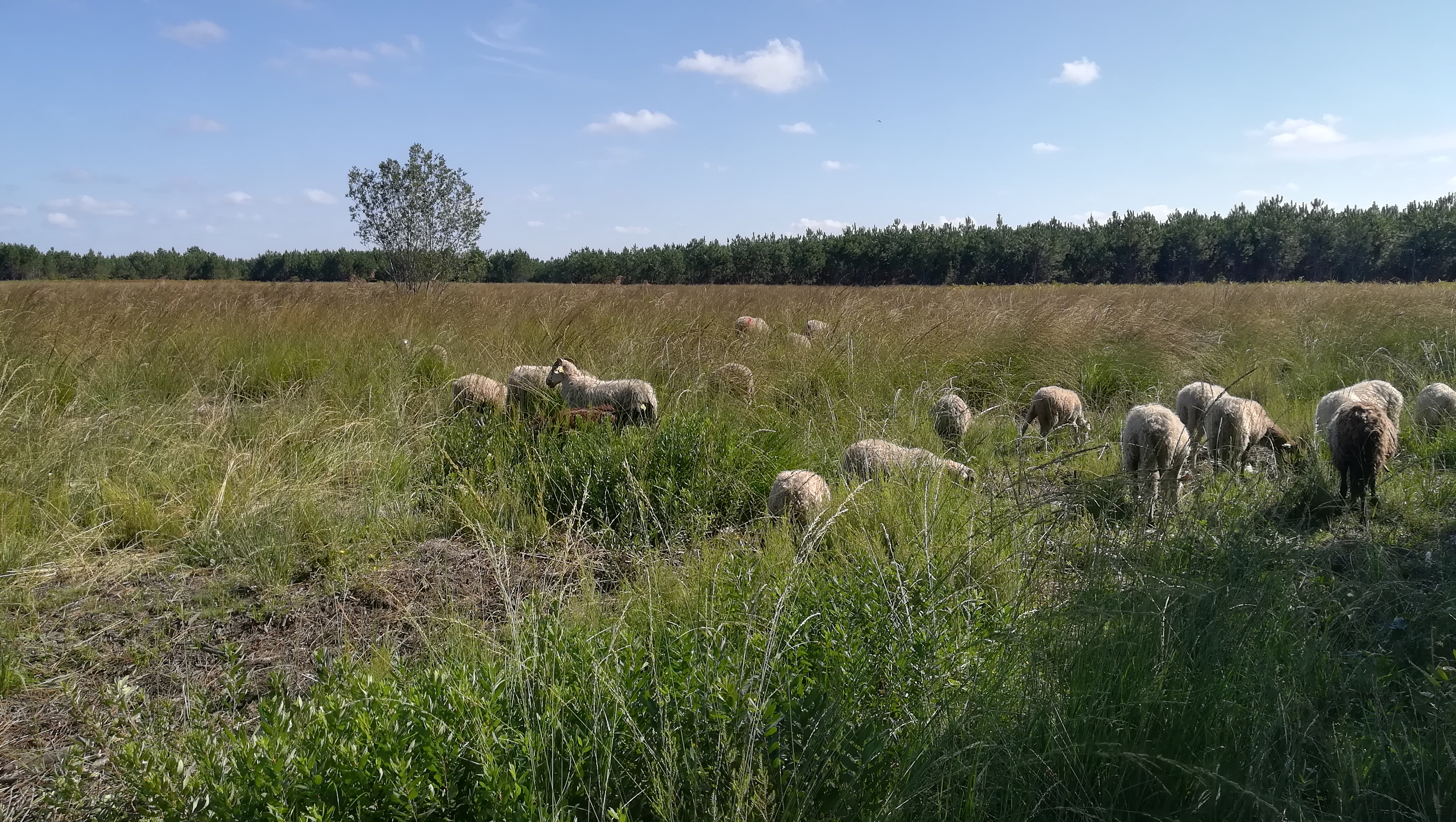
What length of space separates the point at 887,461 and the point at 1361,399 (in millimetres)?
2777

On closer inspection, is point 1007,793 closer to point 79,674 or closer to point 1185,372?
point 79,674

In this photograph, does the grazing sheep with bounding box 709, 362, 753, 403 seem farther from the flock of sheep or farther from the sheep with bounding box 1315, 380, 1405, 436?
the sheep with bounding box 1315, 380, 1405, 436

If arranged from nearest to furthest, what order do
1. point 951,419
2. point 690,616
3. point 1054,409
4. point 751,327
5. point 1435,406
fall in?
point 690,616
point 951,419
point 1054,409
point 1435,406
point 751,327

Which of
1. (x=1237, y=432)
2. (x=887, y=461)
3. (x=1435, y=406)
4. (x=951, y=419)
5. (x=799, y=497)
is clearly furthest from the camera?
(x=1435, y=406)

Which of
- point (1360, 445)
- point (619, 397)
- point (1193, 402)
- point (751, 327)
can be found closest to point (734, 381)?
point (619, 397)

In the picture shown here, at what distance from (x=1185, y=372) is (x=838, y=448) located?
4.49 m

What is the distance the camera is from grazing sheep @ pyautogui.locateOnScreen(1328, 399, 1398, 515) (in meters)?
3.97

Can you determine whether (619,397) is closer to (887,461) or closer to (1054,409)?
(887,461)

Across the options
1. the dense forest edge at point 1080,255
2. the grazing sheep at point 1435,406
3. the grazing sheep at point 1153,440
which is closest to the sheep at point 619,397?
the grazing sheep at point 1153,440

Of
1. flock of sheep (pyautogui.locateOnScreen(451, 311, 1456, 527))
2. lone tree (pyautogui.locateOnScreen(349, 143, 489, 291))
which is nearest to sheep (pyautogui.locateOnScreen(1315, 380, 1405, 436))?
flock of sheep (pyautogui.locateOnScreen(451, 311, 1456, 527))

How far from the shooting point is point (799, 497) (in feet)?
11.6

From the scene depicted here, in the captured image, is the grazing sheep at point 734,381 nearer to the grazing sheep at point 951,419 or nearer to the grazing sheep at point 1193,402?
the grazing sheep at point 951,419

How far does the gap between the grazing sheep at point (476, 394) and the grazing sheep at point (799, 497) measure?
8.04 ft

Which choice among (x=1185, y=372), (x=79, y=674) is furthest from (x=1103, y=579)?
(x=1185, y=372)
